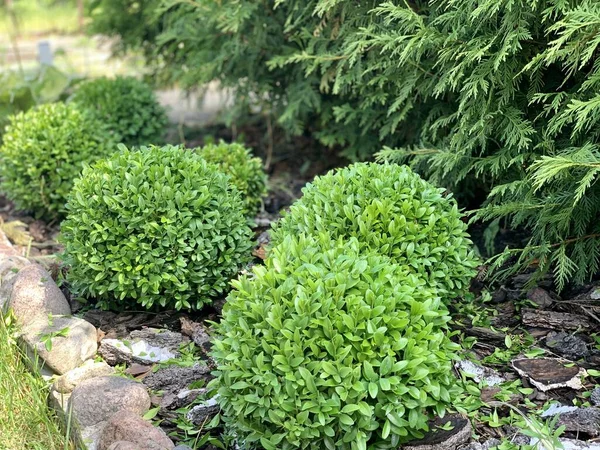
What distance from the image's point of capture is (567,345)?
315cm

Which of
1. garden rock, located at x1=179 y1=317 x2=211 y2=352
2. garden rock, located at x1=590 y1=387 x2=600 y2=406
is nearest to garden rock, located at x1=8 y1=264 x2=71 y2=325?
garden rock, located at x1=179 y1=317 x2=211 y2=352

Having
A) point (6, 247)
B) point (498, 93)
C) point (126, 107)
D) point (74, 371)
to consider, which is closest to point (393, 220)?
point (498, 93)

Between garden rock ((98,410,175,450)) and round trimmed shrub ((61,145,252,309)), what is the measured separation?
0.81 meters

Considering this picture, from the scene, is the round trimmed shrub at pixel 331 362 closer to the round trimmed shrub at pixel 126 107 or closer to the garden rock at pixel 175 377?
the garden rock at pixel 175 377

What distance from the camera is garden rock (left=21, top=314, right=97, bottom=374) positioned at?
318cm

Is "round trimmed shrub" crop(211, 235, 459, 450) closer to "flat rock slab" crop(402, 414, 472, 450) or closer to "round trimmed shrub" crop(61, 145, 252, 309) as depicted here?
"flat rock slab" crop(402, 414, 472, 450)

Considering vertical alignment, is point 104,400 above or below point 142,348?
above

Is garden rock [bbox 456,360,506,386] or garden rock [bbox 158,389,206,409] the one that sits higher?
garden rock [bbox 456,360,506,386]

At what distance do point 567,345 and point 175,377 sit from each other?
1667mm

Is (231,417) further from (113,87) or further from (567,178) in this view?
(113,87)

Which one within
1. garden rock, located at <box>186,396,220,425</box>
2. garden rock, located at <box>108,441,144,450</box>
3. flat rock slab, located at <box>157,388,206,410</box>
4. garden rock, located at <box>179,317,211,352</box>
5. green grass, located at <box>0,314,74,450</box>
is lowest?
green grass, located at <box>0,314,74,450</box>

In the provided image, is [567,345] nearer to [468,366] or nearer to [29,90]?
[468,366]

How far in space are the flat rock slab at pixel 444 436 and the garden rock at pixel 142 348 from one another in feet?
4.06

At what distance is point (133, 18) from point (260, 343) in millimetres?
5296
